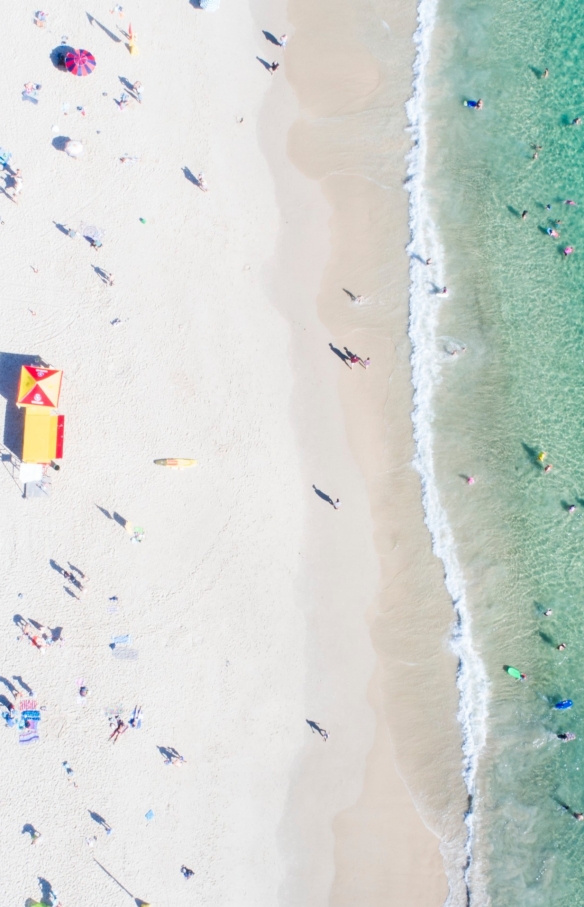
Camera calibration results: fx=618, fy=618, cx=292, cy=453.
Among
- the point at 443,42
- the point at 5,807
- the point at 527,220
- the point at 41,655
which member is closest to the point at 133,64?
the point at 443,42

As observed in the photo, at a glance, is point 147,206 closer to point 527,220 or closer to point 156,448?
point 156,448

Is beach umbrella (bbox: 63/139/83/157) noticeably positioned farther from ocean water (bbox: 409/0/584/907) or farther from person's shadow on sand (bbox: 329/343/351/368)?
ocean water (bbox: 409/0/584/907)

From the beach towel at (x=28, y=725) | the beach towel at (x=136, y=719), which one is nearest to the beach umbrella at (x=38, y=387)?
the beach towel at (x=28, y=725)

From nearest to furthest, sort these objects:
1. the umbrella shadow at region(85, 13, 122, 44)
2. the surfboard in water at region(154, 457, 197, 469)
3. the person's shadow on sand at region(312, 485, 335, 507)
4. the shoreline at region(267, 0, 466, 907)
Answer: the shoreline at region(267, 0, 466, 907) < the surfboard in water at region(154, 457, 197, 469) < the person's shadow on sand at region(312, 485, 335, 507) < the umbrella shadow at region(85, 13, 122, 44)

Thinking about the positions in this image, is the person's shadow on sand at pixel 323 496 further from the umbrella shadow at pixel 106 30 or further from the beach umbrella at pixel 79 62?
the umbrella shadow at pixel 106 30

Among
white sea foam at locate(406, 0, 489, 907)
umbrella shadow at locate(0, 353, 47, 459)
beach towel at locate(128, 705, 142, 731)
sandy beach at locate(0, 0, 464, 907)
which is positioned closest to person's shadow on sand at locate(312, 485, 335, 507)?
sandy beach at locate(0, 0, 464, 907)

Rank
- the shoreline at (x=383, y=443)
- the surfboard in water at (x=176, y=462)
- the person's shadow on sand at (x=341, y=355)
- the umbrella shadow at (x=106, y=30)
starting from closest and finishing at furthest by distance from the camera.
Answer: the shoreline at (x=383, y=443) < the surfboard in water at (x=176, y=462) < the person's shadow on sand at (x=341, y=355) < the umbrella shadow at (x=106, y=30)

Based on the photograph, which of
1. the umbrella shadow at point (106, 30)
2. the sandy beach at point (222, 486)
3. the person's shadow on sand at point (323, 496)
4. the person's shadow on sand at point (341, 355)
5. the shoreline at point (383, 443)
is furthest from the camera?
the umbrella shadow at point (106, 30)
